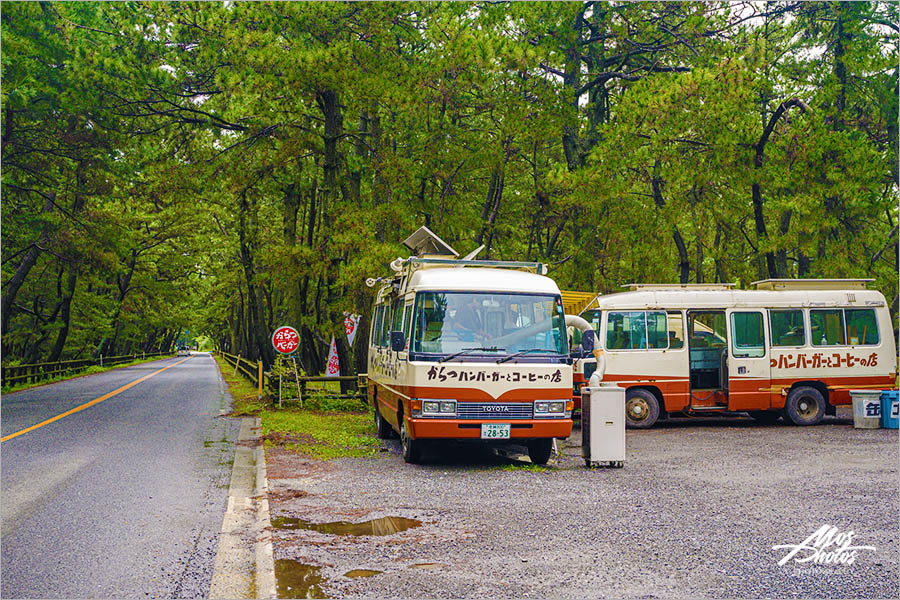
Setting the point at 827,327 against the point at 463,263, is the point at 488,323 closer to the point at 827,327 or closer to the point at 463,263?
the point at 463,263

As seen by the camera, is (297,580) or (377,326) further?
(377,326)

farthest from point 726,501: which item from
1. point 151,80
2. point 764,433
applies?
point 151,80

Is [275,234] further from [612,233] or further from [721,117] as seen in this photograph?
[721,117]

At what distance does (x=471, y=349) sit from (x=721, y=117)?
35.5ft

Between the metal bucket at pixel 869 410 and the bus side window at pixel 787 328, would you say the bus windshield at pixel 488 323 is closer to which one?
the bus side window at pixel 787 328

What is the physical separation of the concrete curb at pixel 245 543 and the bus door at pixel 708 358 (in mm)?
10154

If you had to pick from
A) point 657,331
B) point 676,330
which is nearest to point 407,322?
point 657,331

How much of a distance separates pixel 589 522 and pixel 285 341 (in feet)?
50.4

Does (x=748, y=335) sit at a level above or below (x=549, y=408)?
above

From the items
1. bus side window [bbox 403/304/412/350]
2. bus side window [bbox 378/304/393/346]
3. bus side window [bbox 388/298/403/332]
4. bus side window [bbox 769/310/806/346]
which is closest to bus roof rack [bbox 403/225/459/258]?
bus side window [bbox 378/304/393/346]

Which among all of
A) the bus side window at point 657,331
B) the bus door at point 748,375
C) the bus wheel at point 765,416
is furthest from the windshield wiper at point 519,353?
the bus wheel at point 765,416

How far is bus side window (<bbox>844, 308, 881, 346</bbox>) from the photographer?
1759 cm

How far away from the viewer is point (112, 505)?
8.70 meters

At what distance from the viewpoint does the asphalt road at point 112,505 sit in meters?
6.01
